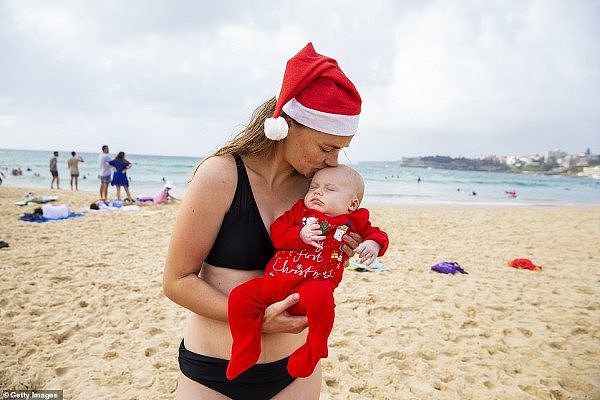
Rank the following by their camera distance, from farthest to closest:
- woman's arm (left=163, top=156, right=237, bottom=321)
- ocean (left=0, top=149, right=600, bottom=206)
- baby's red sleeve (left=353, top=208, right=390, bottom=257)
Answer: ocean (left=0, top=149, right=600, bottom=206), baby's red sleeve (left=353, top=208, right=390, bottom=257), woman's arm (left=163, top=156, right=237, bottom=321)

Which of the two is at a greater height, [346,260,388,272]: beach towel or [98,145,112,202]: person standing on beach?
[98,145,112,202]: person standing on beach

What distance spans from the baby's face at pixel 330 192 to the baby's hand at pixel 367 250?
0.19 metres

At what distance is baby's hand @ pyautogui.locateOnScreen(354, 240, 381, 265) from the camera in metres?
1.71

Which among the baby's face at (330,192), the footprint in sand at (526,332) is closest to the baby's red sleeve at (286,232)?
the baby's face at (330,192)

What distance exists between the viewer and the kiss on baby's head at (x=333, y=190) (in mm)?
1707

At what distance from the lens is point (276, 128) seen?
1.47 meters

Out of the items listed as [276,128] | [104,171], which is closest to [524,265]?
[276,128]

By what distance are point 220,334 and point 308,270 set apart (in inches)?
16.7

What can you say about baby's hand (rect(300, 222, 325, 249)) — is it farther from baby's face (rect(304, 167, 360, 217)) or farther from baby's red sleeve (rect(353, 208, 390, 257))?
baby's red sleeve (rect(353, 208, 390, 257))

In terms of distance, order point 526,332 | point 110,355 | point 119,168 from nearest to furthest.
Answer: point 110,355
point 526,332
point 119,168

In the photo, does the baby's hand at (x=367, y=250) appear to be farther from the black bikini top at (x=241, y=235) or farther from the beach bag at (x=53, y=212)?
the beach bag at (x=53, y=212)

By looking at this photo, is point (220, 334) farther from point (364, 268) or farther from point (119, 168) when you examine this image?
point (119, 168)

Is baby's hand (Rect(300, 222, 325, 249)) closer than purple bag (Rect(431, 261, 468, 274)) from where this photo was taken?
Yes

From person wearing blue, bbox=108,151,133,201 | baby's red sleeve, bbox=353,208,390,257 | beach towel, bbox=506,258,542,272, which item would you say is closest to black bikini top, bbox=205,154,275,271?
baby's red sleeve, bbox=353,208,390,257
